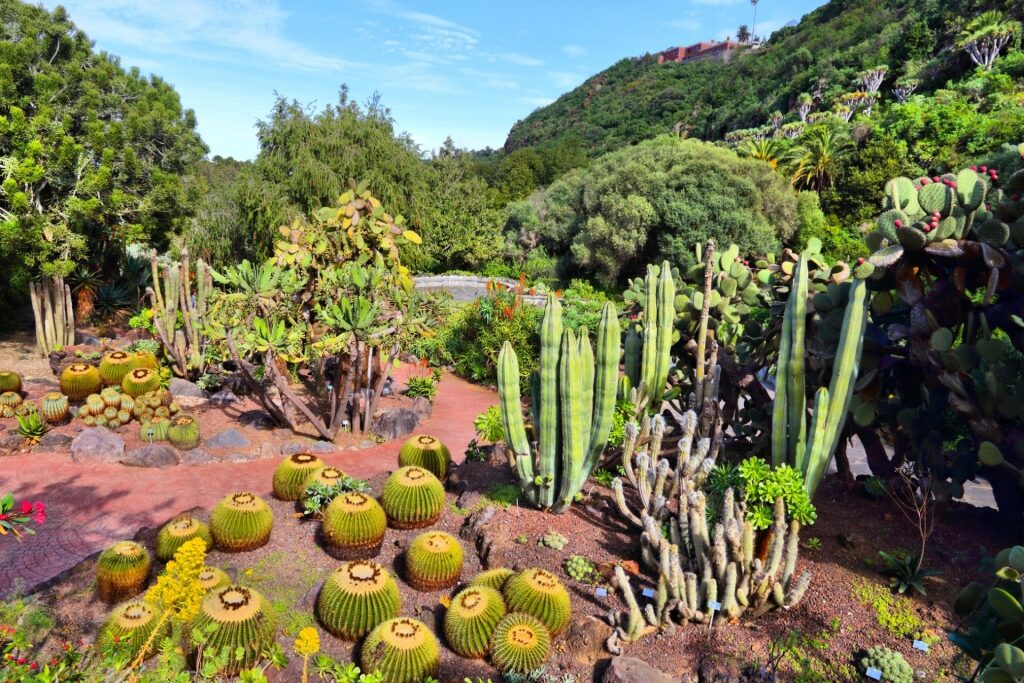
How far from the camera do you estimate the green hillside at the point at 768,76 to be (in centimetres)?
3712

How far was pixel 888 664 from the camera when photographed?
386 cm

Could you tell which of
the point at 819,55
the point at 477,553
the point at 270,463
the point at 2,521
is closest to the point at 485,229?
the point at 270,463

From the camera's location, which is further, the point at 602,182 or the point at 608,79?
the point at 608,79

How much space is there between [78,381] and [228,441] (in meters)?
2.82

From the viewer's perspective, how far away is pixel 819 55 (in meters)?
48.5

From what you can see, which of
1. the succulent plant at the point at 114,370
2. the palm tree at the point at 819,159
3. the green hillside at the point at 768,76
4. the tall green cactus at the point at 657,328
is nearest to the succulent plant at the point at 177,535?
the tall green cactus at the point at 657,328

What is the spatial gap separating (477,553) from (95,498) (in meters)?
4.81

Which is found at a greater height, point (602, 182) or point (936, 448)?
point (602, 182)

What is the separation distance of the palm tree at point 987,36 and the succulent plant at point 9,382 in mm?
40012

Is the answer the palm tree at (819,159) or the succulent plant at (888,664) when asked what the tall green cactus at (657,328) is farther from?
the palm tree at (819,159)

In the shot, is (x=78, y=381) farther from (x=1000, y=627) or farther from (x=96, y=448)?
(x=1000, y=627)

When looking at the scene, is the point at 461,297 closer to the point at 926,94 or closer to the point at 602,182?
the point at 602,182

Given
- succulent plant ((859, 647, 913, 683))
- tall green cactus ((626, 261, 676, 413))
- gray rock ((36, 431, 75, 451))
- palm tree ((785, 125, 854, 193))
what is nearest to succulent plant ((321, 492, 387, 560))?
tall green cactus ((626, 261, 676, 413))

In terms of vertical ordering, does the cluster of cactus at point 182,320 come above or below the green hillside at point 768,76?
below
